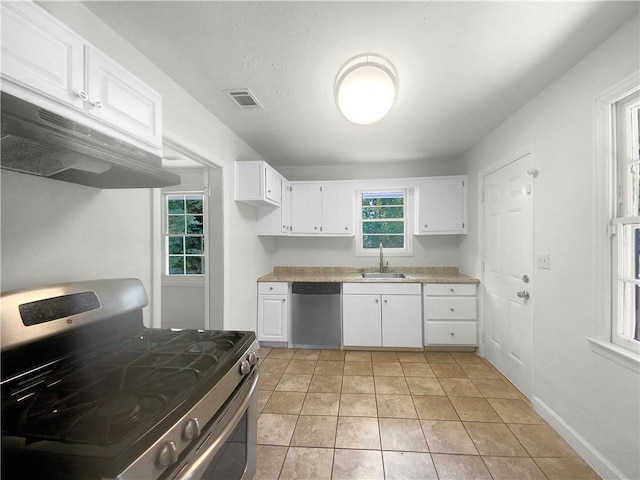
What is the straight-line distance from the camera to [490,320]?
2.78 meters

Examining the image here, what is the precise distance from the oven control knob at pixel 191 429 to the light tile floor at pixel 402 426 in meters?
1.10

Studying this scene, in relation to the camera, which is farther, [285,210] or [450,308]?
[285,210]

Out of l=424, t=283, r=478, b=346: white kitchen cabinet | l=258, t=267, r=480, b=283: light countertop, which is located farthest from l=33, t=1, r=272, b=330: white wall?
l=424, t=283, r=478, b=346: white kitchen cabinet

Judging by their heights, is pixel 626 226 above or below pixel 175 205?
below

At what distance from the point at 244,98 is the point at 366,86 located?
1008 millimetres

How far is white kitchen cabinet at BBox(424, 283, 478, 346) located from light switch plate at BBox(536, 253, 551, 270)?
1101mm

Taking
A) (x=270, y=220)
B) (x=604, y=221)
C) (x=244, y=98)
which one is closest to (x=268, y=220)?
(x=270, y=220)

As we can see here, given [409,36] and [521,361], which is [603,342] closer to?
[521,361]

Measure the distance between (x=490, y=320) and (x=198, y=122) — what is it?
343 cm

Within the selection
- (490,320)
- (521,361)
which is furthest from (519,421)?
(490,320)

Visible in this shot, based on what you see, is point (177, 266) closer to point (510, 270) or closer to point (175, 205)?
point (175, 205)

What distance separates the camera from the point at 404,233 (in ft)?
12.4

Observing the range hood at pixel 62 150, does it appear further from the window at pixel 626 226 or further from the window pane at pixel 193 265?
the window pane at pixel 193 265

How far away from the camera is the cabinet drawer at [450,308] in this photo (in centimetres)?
302
